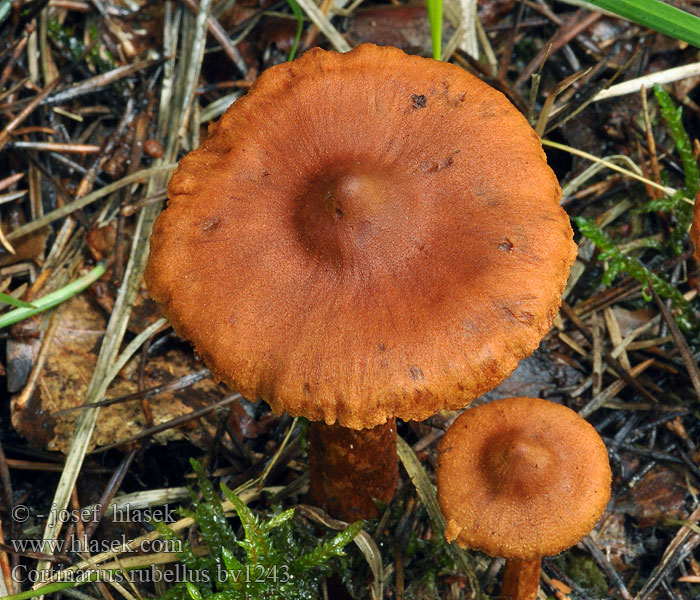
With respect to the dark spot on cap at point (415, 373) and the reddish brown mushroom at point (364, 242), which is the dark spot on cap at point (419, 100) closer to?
the reddish brown mushroom at point (364, 242)

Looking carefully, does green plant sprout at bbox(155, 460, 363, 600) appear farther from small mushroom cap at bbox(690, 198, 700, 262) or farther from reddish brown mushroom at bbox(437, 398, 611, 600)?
small mushroom cap at bbox(690, 198, 700, 262)

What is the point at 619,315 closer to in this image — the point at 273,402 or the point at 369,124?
the point at 369,124

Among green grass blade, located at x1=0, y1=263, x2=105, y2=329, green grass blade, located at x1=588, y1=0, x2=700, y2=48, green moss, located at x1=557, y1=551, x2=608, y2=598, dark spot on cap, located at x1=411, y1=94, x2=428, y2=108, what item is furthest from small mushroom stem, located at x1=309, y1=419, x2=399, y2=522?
green grass blade, located at x1=588, y1=0, x2=700, y2=48

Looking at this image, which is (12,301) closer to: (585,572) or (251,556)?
(251,556)

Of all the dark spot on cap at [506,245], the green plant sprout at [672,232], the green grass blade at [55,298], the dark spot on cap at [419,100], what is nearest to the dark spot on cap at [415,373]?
the dark spot on cap at [506,245]

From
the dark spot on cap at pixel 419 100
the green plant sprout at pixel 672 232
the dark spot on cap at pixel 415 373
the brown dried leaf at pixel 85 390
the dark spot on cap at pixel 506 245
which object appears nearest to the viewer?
the dark spot on cap at pixel 415 373

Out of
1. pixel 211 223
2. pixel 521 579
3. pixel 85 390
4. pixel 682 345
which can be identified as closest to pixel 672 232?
pixel 682 345

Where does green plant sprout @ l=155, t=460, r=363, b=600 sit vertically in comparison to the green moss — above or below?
above
